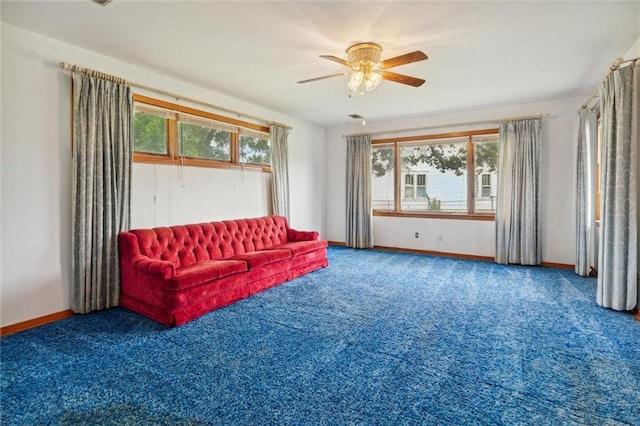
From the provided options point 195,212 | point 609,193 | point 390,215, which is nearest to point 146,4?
point 195,212

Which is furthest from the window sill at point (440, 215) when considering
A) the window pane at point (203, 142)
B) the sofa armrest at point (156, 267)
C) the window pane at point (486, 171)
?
the sofa armrest at point (156, 267)

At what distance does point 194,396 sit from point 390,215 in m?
5.37

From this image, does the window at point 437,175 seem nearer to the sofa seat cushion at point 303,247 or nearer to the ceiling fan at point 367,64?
the sofa seat cushion at point 303,247

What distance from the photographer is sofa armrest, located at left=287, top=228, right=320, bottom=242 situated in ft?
17.3

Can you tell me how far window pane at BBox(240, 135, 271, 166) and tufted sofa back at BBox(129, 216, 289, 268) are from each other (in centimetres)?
101

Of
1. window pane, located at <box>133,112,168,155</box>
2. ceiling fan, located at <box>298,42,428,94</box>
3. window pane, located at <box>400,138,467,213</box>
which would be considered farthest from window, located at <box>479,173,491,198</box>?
window pane, located at <box>133,112,168,155</box>

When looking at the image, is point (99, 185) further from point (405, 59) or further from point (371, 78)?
point (405, 59)

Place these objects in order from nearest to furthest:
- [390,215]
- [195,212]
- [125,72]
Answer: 1. [125,72]
2. [195,212]
3. [390,215]

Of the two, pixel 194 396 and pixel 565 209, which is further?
pixel 565 209

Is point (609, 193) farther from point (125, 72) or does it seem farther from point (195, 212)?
point (125, 72)

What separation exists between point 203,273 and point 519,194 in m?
4.93

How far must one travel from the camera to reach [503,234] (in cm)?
546

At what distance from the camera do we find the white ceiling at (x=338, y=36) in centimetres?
259

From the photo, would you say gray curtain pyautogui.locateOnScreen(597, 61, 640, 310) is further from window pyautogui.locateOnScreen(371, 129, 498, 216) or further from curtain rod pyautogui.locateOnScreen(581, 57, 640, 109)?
window pyautogui.locateOnScreen(371, 129, 498, 216)
